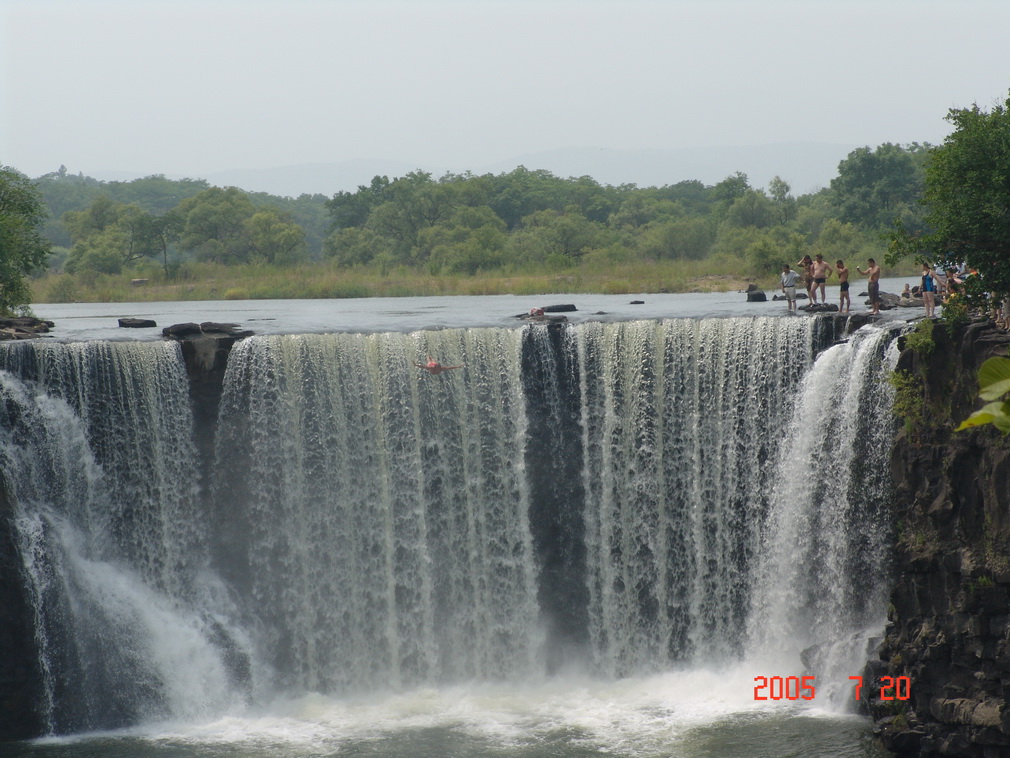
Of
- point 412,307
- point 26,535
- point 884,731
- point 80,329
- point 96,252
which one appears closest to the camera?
point 884,731

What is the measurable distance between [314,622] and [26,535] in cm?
509

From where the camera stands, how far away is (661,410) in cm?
2158

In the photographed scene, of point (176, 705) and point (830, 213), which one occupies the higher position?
point (830, 213)

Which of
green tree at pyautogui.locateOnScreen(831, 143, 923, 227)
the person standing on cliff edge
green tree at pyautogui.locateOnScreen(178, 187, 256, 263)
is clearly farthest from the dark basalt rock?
green tree at pyautogui.locateOnScreen(831, 143, 923, 227)

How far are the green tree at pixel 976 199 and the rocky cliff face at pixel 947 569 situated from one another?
1087mm

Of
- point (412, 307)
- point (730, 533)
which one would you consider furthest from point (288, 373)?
point (412, 307)

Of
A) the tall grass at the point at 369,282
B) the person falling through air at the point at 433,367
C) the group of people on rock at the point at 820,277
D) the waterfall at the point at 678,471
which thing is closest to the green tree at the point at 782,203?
the tall grass at the point at 369,282

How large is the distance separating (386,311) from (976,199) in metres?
19.5

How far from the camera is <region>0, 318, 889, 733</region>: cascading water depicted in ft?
67.9

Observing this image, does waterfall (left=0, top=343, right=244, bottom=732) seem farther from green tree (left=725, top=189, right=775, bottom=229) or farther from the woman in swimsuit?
green tree (left=725, top=189, right=775, bottom=229)

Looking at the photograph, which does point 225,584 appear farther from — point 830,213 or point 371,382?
point 830,213

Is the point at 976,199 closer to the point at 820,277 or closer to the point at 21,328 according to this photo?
the point at 820,277

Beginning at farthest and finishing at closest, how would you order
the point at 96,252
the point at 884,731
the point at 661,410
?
the point at 96,252, the point at 661,410, the point at 884,731
